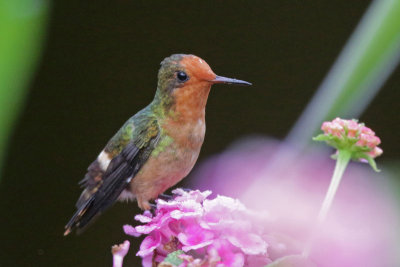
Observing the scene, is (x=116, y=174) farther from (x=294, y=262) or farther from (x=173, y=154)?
(x=294, y=262)

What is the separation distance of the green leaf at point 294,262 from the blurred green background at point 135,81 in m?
1.00

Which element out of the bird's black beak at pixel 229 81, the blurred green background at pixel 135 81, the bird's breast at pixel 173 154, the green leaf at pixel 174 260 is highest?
the bird's black beak at pixel 229 81

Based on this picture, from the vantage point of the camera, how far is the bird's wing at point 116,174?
0.61m

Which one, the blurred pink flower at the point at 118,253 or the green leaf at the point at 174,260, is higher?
the green leaf at the point at 174,260

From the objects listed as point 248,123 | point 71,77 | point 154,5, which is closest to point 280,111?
point 248,123

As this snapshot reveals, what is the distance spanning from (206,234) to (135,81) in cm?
102

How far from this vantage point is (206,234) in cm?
43

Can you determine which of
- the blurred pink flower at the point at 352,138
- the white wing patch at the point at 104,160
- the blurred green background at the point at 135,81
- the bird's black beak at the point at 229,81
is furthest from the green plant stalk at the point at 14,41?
the blurred green background at the point at 135,81


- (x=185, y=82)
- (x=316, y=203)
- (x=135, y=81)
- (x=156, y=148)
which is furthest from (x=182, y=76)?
(x=135, y=81)

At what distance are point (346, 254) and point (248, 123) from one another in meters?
1.11

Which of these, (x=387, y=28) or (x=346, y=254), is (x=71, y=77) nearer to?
(x=387, y=28)

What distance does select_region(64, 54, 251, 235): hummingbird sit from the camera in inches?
23.6

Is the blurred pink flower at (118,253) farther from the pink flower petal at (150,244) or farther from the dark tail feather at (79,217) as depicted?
the dark tail feather at (79,217)

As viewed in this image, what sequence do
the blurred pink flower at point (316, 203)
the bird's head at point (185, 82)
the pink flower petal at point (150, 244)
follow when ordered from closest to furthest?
the blurred pink flower at point (316, 203) → the pink flower petal at point (150, 244) → the bird's head at point (185, 82)
